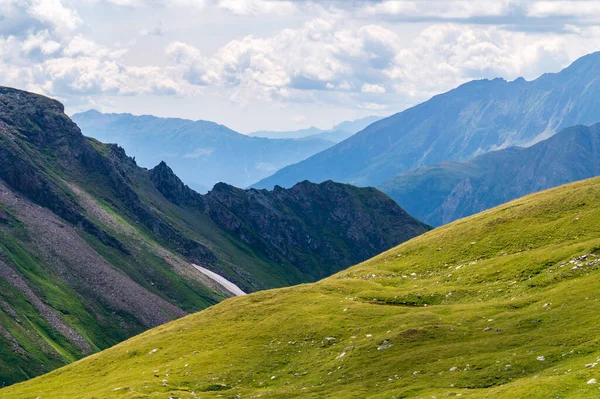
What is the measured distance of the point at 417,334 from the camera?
6894cm

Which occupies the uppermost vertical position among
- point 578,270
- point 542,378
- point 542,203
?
point 542,203

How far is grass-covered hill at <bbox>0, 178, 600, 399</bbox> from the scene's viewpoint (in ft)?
193

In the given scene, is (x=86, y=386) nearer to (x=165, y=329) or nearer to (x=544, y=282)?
→ (x=165, y=329)

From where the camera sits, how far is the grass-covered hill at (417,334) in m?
58.8

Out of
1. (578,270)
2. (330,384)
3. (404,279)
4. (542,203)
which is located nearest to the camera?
(330,384)

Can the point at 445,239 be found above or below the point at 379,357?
above

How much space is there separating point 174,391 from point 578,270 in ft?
137

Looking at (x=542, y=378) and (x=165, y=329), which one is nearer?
(x=542, y=378)

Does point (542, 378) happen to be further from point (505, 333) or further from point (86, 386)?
point (86, 386)

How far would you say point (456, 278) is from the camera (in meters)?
Result: 90.1

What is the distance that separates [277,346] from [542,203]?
2023 inches

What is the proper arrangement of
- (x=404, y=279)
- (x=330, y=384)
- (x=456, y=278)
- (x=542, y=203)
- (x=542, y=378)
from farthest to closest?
(x=542, y=203) < (x=404, y=279) < (x=456, y=278) < (x=330, y=384) < (x=542, y=378)

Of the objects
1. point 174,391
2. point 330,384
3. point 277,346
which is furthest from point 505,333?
point 174,391

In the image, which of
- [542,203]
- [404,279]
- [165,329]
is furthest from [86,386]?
[542,203]
